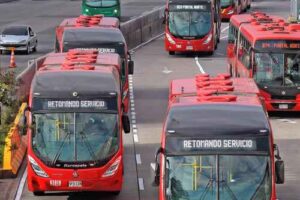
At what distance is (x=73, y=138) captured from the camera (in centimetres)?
2350

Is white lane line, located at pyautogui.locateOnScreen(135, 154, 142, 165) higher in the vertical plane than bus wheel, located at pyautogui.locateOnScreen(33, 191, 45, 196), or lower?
lower

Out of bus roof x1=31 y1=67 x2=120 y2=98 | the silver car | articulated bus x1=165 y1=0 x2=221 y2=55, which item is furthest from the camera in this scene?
the silver car

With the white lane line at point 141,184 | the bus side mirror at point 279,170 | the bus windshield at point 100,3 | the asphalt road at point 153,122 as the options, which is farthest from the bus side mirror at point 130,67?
the bus windshield at point 100,3

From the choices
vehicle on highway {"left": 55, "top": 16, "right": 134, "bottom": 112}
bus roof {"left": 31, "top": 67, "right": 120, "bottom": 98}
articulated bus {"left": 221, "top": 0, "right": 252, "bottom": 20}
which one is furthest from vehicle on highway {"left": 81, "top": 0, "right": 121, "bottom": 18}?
bus roof {"left": 31, "top": 67, "right": 120, "bottom": 98}

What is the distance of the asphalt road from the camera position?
83.1 ft

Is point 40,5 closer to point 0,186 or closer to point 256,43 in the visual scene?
point 256,43

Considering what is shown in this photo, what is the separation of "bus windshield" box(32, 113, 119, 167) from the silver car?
33114 mm

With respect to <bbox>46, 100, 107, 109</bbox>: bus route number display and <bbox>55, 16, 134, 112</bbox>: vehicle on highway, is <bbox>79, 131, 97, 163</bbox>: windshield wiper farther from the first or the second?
<bbox>55, 16, 134, 112</bbox>: vehicle on highway

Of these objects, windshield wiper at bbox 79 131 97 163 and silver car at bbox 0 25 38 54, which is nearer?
windshield wiper at bbox 79 131 97 163

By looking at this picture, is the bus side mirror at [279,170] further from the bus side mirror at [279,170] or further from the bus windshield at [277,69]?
the bus windshield at [277,69]

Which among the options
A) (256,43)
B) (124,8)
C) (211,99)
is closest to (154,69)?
(256,43)

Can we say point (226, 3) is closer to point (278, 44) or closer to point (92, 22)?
point (92, 22)

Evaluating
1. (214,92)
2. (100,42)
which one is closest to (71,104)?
(214,92)

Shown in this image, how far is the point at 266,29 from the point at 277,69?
2.02 meters
